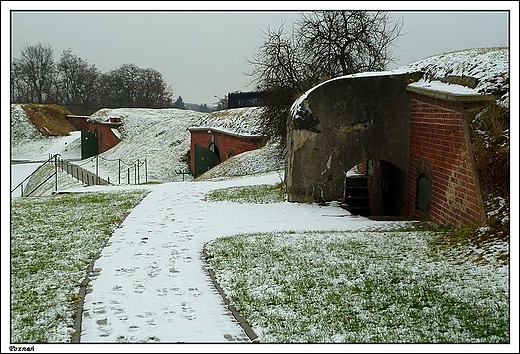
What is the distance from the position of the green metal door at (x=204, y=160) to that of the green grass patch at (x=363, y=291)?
26251 mm

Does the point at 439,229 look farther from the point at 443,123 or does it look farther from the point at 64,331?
the point at 64,331

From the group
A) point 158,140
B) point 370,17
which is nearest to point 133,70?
point 158,140

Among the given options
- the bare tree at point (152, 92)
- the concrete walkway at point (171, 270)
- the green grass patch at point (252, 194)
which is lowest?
the concrete walkway at point (171, 270)

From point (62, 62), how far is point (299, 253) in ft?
87.4

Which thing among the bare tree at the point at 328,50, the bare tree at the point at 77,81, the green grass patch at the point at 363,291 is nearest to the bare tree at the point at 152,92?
the bare tree at the point at 77,81

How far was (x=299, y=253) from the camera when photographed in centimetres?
797

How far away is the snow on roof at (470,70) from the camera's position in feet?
30.2

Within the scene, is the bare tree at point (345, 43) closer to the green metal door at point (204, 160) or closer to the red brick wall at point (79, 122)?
the green metal door at point (204, 160)

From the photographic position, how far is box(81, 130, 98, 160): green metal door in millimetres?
50000

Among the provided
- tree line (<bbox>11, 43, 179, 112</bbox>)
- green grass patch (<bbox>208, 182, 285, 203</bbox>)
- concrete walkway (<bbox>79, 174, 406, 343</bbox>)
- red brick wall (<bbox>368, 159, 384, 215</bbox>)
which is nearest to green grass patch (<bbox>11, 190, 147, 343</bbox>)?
concrete walkway (<bbox>79, 174, 406, 343</bbox>)

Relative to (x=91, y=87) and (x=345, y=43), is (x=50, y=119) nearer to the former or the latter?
(x=91, y=87)

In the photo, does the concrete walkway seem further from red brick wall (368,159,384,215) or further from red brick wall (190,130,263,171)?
red brick wall (190,130,263,171)

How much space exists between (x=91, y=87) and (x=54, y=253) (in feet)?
119

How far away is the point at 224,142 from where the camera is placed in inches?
1358
